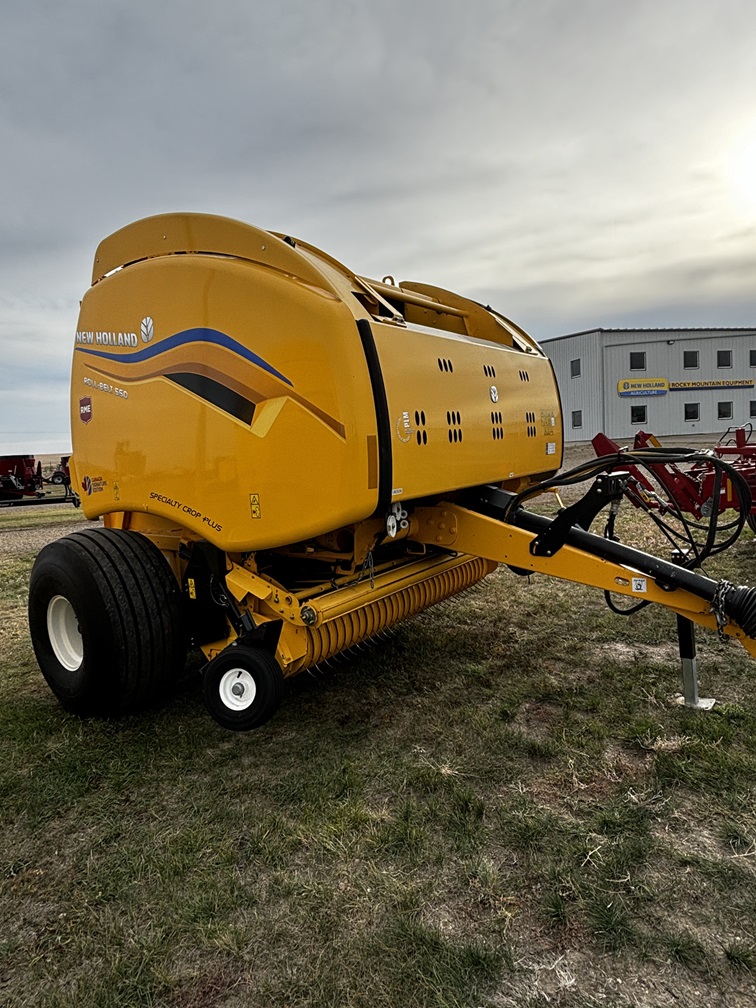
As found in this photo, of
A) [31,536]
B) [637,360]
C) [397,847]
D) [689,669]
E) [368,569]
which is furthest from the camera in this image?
[637,360]

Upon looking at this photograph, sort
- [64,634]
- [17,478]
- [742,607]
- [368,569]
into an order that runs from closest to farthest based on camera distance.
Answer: [742,607] → [368,569] → [64,634] → [17,478]

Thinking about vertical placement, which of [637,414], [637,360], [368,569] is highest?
[637,360]

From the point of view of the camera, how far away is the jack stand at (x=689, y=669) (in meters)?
3.25

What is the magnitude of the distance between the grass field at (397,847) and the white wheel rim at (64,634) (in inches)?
12.2

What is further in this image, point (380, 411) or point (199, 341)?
point (199, 341)

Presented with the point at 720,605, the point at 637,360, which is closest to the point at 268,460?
the point at 720,605

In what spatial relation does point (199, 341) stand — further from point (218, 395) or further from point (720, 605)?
point (720, 605)

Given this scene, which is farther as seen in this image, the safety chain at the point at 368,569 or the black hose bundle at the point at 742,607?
the safety chain at the point at 368,569

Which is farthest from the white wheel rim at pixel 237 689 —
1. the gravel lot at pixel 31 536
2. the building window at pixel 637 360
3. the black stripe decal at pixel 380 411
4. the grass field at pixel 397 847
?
the building window at pixel 637 360

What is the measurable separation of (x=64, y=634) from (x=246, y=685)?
134cm

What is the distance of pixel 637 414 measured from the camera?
35062 millimetres

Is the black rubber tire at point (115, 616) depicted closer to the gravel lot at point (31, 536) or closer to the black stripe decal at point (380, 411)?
the black stripe decal at point (380, 411)

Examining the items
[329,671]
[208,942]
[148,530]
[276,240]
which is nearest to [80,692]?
[148,530]

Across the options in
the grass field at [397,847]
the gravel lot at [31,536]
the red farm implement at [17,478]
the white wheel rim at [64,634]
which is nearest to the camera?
the grass field at [397,847]
